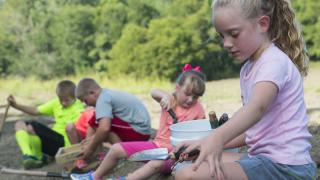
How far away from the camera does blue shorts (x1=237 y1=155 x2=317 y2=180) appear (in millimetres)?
1980

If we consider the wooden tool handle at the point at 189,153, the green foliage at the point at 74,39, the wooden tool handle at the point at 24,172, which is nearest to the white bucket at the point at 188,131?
the wooden tool handle at the point at 189,153

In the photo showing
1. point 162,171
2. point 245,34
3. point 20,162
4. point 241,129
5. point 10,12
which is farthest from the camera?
point 10,12

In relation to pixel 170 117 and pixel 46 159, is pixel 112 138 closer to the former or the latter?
pixel 170 117

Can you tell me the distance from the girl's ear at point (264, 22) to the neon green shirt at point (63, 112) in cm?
359

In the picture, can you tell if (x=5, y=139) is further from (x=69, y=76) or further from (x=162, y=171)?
(x=69, y=76)

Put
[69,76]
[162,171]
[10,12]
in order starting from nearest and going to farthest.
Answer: [162,171], [69,76], [10,12]

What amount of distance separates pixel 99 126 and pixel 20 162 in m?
1.71

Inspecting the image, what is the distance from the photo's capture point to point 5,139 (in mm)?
7133

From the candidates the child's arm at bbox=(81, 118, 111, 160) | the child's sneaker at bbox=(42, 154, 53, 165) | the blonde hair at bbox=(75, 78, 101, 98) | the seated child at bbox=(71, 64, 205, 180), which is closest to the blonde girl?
the seated child at bbox=(71, 64, 205, 180)

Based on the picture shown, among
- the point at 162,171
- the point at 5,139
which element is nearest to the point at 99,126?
the point at 162,171

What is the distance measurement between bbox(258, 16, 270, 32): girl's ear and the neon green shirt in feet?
11.8

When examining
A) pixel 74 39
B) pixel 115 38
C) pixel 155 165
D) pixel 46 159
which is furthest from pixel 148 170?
pixel 74 39

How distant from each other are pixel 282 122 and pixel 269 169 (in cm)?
20

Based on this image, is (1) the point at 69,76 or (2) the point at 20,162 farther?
(1) the point at 69,76
